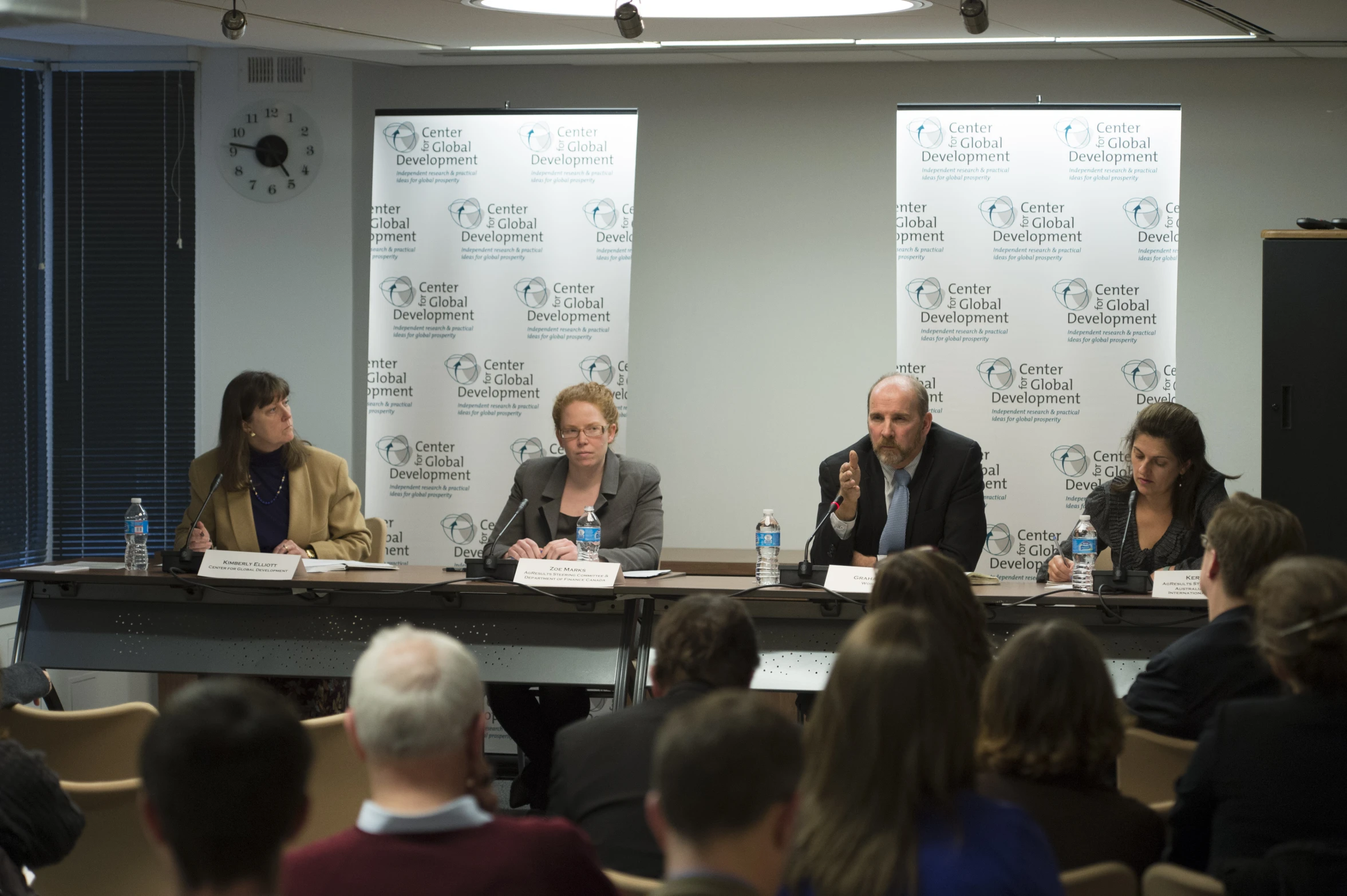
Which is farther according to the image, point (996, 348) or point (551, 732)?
point (996, 348)

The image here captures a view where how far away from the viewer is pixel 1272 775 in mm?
1856

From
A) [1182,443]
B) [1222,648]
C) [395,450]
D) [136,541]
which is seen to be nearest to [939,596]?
[1222,648]

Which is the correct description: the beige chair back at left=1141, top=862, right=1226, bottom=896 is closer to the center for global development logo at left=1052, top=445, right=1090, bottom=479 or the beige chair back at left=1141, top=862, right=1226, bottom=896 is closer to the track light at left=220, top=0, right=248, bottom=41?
the center for global development logo at left=1052, top=445, right=1090, bottom=479

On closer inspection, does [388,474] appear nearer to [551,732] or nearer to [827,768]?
[551,732]

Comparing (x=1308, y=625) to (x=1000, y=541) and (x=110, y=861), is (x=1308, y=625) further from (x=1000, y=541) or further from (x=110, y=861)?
(x=1000, y=541)

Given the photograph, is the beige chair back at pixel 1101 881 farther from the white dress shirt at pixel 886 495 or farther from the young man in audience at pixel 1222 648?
the white dress shirt at pixel 886 495

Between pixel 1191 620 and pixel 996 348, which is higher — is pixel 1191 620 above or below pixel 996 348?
below

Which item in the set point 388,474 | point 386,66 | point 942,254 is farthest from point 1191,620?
point 386,66

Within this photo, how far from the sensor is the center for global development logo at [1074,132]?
518 cm

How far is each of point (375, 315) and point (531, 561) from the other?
7.07ft

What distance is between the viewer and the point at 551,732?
166 inches

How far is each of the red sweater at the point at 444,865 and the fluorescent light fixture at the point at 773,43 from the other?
14.4 ft

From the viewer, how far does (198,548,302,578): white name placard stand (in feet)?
12.4

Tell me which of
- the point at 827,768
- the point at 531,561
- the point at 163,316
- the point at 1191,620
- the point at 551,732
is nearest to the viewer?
the point at 827,768
